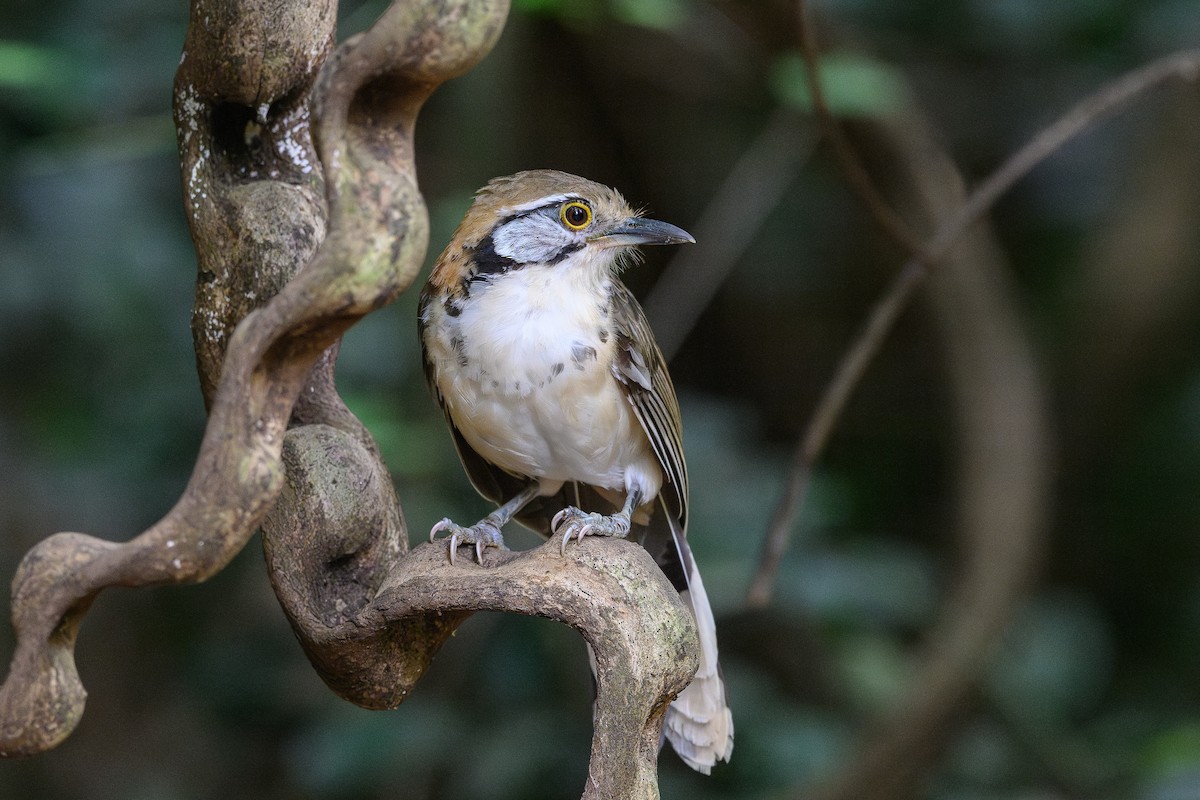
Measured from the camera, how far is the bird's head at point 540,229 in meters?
3.09

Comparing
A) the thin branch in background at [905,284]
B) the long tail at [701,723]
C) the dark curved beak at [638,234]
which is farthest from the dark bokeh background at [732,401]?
the long tail at [701,723]

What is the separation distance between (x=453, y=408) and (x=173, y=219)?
261cm

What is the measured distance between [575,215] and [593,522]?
0.80 meters

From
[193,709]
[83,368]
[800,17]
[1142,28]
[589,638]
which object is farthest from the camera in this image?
[1142,28]

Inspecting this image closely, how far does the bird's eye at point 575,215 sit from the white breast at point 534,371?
12cm

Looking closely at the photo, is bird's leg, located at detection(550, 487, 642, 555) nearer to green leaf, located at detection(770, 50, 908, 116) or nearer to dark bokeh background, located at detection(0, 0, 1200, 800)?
dark bokeh background, located at detection(0, 0, 1200, 800)

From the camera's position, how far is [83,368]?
211 inches

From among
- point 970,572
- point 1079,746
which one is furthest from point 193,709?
point 1079,746

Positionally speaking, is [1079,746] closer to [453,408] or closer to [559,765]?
[559,765]

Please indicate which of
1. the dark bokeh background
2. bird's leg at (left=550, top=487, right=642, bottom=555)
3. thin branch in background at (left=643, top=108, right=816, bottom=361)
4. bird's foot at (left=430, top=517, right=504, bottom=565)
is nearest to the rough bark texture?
bird's foot at (left=430, top=517, right=504, bottom=565)

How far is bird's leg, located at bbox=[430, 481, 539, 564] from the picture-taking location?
2.61 m

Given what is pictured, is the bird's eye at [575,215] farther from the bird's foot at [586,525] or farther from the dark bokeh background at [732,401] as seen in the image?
the dark bokeh background at [732,401]

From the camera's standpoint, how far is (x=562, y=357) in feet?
10.6

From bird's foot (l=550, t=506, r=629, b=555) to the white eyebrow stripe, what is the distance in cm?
71
